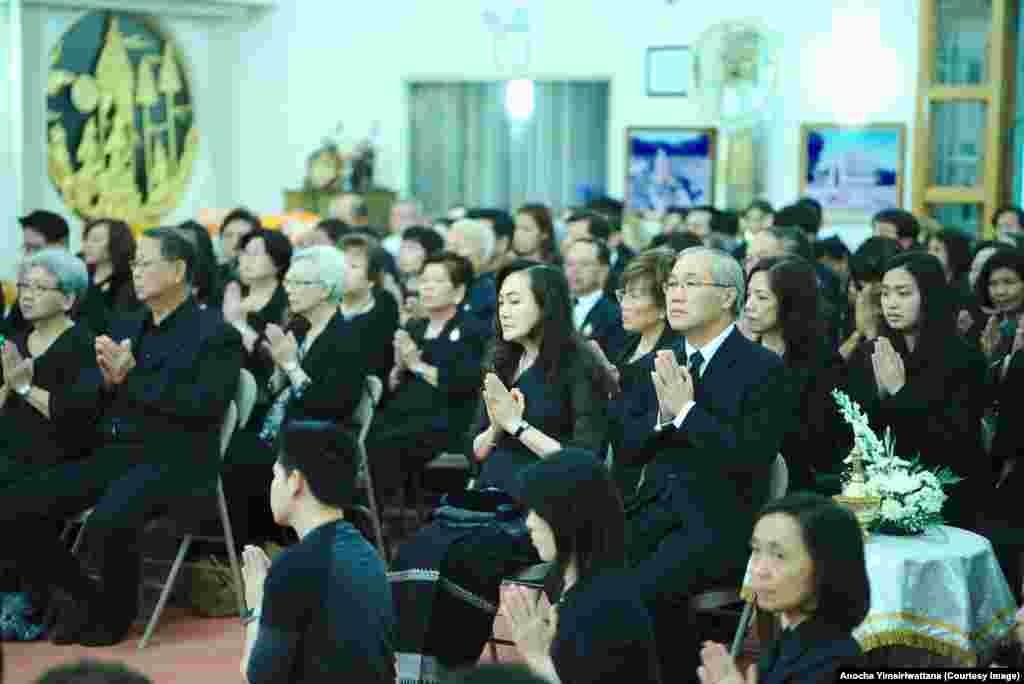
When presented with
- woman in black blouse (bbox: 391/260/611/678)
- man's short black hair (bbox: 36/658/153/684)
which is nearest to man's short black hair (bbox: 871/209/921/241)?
woman in black blouse (bbox: 391/260/611/678)

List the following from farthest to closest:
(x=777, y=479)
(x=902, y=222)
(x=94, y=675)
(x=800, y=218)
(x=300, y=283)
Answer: (x=800, y=218), (x=902, y=222), (x=300, y=283), (x=777, y=479), (x=94, y=675)

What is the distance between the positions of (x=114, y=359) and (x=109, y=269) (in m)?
2.23

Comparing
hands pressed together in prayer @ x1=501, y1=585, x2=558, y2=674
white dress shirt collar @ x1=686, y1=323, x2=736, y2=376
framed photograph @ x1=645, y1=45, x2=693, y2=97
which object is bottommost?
hands pressed together in prayer @ x1=501, y1=585, x2=558, y2=674

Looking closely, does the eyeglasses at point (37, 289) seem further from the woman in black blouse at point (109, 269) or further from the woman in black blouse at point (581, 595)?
the woman in black blouse at point (581, 595)

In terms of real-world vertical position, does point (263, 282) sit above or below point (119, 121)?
below

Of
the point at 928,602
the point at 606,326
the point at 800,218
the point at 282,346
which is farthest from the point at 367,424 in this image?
the point at 800,218

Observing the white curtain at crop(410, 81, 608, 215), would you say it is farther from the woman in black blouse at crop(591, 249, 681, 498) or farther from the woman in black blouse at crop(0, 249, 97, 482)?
the woman in black blouse at crop(0, 249, 97, 482)

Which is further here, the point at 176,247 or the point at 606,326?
the point at 606,326

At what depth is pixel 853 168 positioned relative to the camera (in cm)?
1427

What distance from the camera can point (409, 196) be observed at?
53.6 feet

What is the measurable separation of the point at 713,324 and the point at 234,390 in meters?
2.20

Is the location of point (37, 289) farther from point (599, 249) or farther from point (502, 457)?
point (599, 249)

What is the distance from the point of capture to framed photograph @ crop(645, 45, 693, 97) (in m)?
Answer: 14.9

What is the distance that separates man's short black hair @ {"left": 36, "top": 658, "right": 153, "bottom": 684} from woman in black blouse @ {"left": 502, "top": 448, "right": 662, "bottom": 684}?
1.28 m
